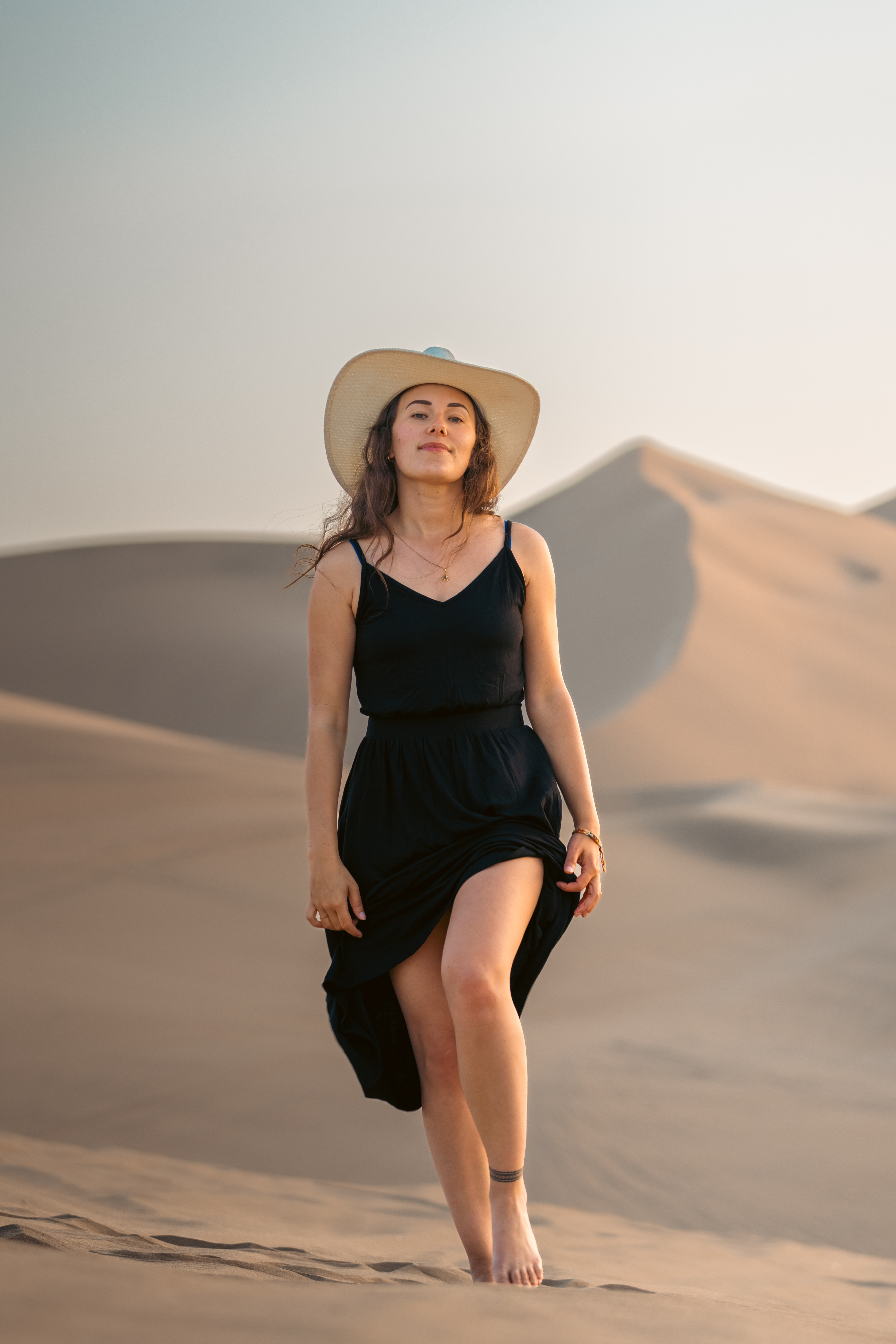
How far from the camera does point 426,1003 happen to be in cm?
272

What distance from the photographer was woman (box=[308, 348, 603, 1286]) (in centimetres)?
256

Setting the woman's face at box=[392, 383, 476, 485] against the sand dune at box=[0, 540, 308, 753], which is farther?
the sand dune at box=[0, 540, 308, 753]

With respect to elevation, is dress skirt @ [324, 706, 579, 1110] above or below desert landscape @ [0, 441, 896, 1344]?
above

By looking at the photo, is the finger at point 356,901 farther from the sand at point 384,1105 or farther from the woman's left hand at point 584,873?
the sand at point 384,1105

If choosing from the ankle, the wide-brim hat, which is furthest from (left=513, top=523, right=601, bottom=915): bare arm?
the ankle

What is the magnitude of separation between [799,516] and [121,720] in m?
16.9

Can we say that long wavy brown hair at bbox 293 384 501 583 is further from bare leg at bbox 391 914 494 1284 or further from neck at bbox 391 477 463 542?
bare leg at bbox 391 914 494 1284

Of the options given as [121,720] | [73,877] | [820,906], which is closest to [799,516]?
[121,720]

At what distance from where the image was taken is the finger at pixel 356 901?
2.74 meters

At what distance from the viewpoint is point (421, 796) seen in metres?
2.76

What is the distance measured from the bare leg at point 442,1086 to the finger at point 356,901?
147mm

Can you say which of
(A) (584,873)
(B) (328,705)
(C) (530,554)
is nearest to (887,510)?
(C) (530,554)

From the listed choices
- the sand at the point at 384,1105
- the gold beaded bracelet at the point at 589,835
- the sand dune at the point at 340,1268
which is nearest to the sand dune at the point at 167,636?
the sand at the point at 384,1105

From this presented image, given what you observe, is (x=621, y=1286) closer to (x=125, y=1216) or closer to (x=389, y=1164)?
(x=125, y=1216)
